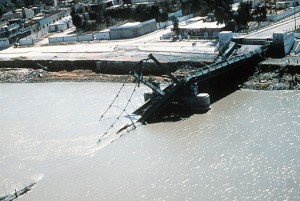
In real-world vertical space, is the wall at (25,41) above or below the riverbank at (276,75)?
above

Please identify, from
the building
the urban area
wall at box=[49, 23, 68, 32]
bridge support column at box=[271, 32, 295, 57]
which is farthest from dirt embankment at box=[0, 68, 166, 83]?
wall at box=[49, 23, 68, 32]

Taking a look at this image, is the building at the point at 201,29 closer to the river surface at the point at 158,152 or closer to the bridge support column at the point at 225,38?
the bridge support column at the point at 225,38

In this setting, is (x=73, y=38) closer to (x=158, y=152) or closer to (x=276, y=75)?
(x=276, y=75)

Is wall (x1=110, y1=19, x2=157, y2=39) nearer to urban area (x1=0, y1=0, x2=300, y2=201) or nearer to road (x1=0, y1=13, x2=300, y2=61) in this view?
urban area (x1=0, y1=0, x2=300, y2=201)

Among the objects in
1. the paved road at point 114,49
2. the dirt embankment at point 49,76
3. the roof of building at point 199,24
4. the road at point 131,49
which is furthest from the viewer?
the roof of building at point 199,24

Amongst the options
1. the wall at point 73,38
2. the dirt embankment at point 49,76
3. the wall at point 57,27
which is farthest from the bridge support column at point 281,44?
the wall at point 57,27

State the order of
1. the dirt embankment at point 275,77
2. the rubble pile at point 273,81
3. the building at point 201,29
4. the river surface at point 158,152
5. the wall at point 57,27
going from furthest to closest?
the wall at point 57,27
the building at point 201,29
the dirt embankment at point 275,77
the rubble pile at point 273,81
the river surface at point 158,152
